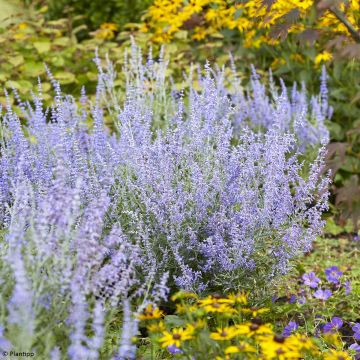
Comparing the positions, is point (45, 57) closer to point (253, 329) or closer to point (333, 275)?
point (333, 275)

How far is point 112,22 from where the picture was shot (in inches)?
238

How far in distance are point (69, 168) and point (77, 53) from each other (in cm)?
272

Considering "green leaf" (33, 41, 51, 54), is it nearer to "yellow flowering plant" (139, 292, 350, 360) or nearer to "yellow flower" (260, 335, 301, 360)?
"yellow flowering plant" (139, 292, 350, 360)

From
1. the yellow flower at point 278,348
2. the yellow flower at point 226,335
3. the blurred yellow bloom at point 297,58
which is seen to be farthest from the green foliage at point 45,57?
the yellow flower at point 278,348

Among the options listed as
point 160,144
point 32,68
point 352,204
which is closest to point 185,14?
point 32,68

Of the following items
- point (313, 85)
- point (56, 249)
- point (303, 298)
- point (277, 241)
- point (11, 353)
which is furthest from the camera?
point (313, 85)

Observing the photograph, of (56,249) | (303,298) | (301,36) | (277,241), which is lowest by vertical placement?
(303,298)

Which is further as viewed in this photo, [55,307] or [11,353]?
[55,307]

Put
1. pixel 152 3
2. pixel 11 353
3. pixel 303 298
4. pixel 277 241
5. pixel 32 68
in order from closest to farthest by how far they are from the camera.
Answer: pixel 11 353 < pixel 277 241 < pixel 303 298 < pixel 32 68 < pixel 152 3

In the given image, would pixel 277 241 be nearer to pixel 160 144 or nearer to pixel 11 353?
pixel 160 144

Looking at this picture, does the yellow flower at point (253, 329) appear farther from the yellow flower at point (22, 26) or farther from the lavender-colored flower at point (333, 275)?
the yellow flower at point (22, 26)

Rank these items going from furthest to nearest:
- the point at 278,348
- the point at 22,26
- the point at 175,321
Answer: the point at 22,26, the point at 175,321, the point at 278,348

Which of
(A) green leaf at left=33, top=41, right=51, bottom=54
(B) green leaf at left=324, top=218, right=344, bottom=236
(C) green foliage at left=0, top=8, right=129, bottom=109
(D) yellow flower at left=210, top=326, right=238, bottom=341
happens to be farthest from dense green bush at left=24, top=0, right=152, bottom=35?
(D) yellow flower at left=210, top=326, right=238, bottom=341

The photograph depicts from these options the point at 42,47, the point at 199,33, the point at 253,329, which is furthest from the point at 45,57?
Result: the point at 253,329
